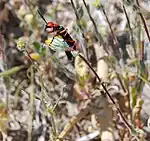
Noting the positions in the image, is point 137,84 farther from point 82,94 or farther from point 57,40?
point 57,40

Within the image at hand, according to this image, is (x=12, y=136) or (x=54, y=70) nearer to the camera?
(x=12, y=136)

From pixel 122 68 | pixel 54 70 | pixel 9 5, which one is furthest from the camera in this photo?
pixel 9 5

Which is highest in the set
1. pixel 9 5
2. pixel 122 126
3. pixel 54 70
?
pixel 9 5

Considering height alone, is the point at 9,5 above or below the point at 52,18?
above

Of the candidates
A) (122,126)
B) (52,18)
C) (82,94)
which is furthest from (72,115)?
(52,18)

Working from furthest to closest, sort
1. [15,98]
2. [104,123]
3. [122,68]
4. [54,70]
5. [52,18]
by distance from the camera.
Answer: [52,18]
[54,70]
[15,98]
[104,123]
[122,68]

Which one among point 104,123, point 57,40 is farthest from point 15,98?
point 57,40

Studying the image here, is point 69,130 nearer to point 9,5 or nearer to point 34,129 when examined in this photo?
point 34,129
